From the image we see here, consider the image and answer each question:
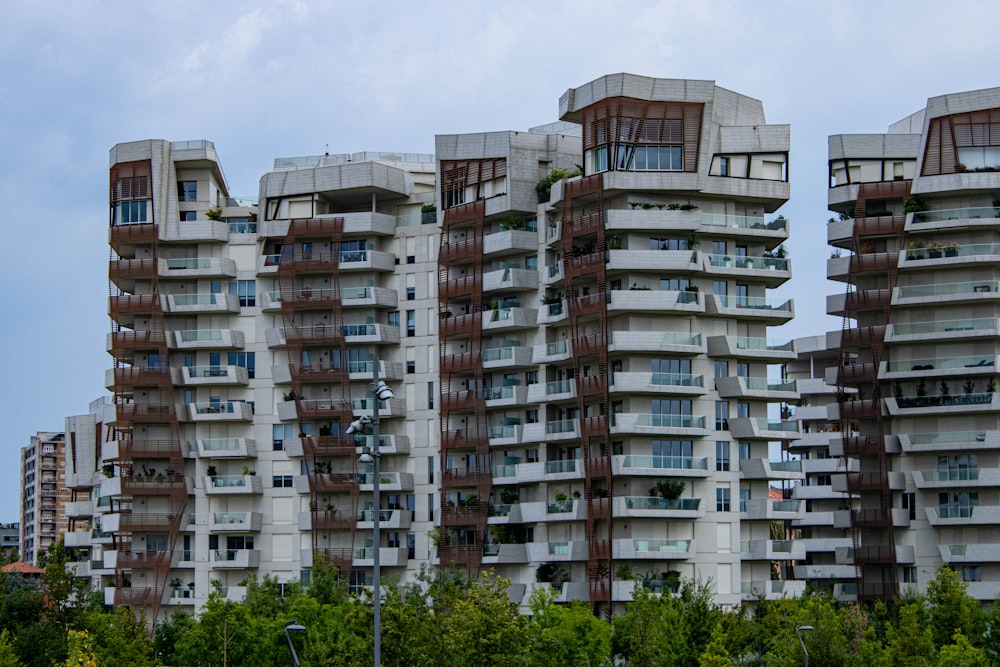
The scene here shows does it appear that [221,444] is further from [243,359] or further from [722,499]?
[722,499]

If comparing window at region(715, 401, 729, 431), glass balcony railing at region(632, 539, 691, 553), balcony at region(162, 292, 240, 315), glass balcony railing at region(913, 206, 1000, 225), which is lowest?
glass balcony railing at region(632, 539, 691, 553)

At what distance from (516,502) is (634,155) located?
2619 cm

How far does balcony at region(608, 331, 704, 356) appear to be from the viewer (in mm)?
115250

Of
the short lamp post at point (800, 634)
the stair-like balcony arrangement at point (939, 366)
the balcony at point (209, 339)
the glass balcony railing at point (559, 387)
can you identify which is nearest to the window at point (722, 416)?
the glass balcony railing at point (559, 387)

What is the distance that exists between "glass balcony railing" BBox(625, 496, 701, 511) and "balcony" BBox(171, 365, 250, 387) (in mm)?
35941

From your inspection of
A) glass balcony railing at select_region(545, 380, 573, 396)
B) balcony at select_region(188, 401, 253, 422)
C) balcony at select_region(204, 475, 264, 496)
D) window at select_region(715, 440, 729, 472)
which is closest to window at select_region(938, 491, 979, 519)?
window at select_region(715, 440, 729, 472)

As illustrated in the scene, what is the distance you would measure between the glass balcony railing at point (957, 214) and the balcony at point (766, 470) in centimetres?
1977

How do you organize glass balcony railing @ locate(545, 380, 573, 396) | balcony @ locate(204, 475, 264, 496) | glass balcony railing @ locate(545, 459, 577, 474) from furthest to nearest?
balcony @ locate(204, 475, 264, 496) → glass balcony railing @ locate(545, 380, 573, 396) → glass balcony railing @ locate(545, 459, 577, 474)

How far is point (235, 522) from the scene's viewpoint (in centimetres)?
13188

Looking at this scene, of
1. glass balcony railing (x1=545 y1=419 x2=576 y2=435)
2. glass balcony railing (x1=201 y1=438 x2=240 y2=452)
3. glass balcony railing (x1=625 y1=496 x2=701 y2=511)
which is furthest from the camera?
glass balcony railing (x1=201 y1=438 x2=240 y2=452)

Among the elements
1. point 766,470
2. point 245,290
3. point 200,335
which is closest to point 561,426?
point 766,470

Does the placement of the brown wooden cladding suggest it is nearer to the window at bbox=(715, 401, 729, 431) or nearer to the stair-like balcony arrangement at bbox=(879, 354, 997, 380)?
the window at bbox=(715, 401, 729, 431)

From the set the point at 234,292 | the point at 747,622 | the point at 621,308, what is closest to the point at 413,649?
the point at 747,622

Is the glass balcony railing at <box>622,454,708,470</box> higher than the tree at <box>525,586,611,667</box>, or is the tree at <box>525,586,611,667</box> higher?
the glass balcony railing at <box>622,454,708,470</box>
